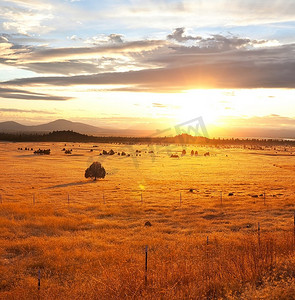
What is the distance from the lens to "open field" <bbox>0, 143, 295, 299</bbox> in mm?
11125

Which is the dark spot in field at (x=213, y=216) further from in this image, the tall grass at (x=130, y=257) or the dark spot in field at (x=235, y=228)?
the dark spot in field at (x=235, y=228)

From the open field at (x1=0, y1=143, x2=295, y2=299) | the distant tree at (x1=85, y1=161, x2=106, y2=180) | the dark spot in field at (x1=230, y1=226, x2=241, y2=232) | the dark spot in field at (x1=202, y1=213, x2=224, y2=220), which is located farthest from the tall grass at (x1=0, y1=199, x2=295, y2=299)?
the distant tree at (x1=85, y1=161, x2=106, y2=180)

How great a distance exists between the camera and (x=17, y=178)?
45.4m

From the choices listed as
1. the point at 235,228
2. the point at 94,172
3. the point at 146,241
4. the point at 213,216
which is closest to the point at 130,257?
the point at 146,241

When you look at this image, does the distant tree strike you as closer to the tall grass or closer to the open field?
the open field

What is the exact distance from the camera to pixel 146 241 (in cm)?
1852

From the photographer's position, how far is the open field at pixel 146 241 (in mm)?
11125

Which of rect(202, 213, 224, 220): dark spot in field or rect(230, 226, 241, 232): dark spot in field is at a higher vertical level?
rect(230, 226, 241, 232): dark spot in field

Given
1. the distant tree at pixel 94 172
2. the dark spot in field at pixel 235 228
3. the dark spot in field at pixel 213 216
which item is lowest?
the dark spot in field at pixel 213 216

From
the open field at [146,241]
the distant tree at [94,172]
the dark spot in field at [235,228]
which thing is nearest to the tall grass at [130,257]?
the open field at [146,241]

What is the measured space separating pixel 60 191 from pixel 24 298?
84.5 feet

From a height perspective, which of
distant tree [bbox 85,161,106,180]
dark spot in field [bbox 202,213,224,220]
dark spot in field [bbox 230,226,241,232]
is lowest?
dark spot in field [bbox 202,213,224,220]

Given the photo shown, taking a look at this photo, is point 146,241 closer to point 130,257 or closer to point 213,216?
point 130,257

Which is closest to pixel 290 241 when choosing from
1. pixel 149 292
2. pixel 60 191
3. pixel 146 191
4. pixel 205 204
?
pixel 149 292
